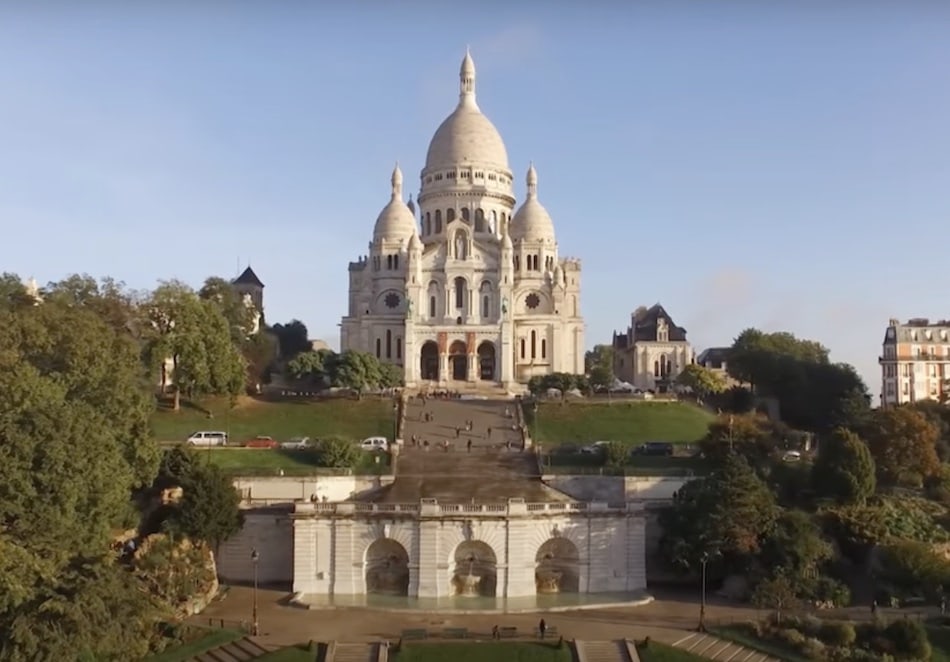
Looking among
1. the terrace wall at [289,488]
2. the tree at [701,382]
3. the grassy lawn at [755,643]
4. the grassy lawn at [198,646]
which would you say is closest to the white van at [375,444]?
the terrace wall at [289,488]

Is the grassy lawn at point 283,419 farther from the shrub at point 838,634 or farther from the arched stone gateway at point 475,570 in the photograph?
the shrub at point 838,634

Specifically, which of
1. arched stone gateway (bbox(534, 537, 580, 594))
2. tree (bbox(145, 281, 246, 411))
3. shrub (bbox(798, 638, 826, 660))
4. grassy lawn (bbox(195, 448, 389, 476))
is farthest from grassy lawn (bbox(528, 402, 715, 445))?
shrub (bbox(798, 638, 826, 660))

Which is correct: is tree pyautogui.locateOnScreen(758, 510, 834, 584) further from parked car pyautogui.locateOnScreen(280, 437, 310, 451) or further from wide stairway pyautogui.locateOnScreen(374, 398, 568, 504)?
parked car pyautogui.locateOnScreen(280, 437, 310, 451)

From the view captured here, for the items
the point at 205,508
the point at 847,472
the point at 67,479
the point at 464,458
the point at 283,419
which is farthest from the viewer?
the point at 283,419

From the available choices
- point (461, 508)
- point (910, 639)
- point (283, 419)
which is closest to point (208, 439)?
point (283, 419)

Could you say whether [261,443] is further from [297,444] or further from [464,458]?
[464,458]

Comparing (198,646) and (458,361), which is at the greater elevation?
(458,361)
